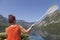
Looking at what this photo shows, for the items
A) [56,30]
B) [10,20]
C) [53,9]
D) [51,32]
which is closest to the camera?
[10,20]

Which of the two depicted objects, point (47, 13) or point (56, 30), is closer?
point (47, 13)

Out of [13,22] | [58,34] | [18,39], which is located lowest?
[18,39]

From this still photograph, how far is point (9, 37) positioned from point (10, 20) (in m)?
0.48

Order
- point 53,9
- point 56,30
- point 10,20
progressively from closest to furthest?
point 10,20
point 53,9
point 56,30

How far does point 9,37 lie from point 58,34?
17410 centimetres

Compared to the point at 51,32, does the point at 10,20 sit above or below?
below

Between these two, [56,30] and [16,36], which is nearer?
[16,36]

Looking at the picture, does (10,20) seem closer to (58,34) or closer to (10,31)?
A: (10,31)

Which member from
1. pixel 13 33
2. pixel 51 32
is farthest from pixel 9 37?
pixel 51 32

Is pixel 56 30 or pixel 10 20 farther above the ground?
pixel 56 30

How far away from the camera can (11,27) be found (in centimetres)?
734

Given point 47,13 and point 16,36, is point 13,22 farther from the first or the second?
point 47,13

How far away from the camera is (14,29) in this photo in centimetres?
735

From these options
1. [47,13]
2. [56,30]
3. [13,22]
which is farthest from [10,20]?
[56,30]
